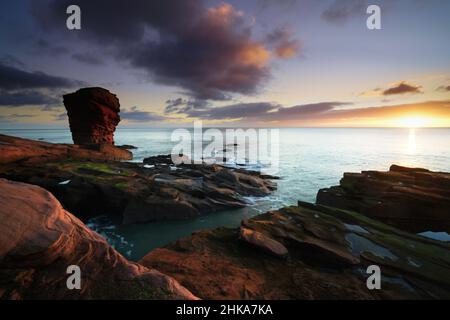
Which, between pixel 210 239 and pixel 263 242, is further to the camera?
pixel 210 239

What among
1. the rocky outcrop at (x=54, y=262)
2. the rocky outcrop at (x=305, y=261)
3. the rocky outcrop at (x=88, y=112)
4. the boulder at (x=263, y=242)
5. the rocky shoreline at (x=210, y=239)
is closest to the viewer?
the rocky outcrop at (x=54, y=262)

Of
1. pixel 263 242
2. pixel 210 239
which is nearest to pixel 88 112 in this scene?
pixel 210 239

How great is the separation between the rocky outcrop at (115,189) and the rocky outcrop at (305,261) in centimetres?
930

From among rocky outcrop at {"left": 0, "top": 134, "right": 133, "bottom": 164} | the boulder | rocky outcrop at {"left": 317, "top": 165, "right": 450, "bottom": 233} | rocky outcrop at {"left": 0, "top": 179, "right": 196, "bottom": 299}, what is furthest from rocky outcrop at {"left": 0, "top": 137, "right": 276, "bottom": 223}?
rocky outcrop at {"left": 0, "top": 179, "right": 196, "bottom": 299}

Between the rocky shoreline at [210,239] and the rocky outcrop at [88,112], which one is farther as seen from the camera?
the rocky outcrop at [88,112]

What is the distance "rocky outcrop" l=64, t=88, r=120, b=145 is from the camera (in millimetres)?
46188

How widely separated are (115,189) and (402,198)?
2316 cm

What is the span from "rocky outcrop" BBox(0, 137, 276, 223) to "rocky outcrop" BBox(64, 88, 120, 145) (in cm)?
2241

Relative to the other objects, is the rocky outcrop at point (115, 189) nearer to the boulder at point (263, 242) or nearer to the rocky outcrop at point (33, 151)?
the rocky outcrop at point (33, 151)

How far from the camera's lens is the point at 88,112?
4681 cm

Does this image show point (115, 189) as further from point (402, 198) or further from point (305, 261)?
point (402, 198)

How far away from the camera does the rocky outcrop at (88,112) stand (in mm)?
46188

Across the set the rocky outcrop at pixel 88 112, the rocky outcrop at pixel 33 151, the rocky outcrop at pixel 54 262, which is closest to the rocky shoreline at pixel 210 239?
the rocky outcrop at pixel 54 262
